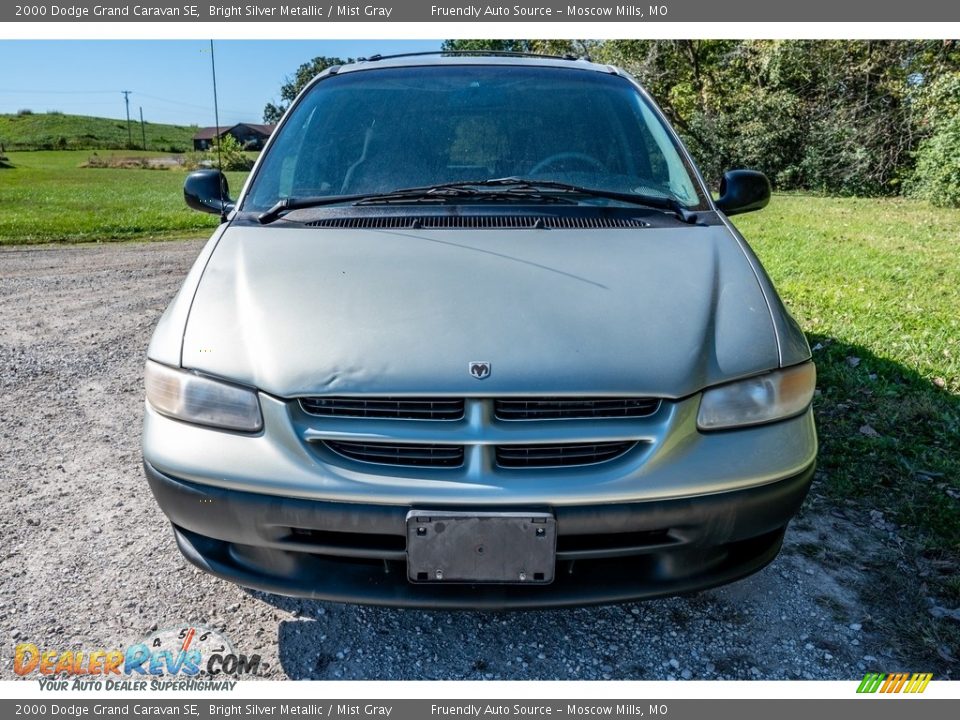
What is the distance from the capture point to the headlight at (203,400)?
6.93 ft

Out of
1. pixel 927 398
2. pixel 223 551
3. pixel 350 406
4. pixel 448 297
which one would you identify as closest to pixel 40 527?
pixel 223 551

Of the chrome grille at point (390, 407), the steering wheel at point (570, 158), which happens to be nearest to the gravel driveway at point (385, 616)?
the chrome grille at point (390, 407)

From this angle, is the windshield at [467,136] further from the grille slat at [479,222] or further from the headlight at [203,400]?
the headlight at [203,400]

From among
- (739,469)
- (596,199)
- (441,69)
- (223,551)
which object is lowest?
(223,551)

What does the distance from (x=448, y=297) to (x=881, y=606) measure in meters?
1.79

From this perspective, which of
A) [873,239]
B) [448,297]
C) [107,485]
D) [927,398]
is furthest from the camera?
[873,239]

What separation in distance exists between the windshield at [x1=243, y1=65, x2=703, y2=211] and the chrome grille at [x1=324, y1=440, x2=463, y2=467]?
1273 mm

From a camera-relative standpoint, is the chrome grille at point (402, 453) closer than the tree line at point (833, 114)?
Yes

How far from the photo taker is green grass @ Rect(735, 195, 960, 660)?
9.26 ft

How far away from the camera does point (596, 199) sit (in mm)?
2963

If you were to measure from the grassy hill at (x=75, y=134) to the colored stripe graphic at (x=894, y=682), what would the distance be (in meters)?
85.8

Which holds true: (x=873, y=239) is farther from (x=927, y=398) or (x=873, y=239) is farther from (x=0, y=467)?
(x=0, y=467)

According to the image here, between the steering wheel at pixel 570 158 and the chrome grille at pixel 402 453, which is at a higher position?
the steering wheel at pixel 570 158

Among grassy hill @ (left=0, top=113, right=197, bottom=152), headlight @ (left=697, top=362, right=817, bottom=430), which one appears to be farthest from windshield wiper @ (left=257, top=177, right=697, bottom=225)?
grassy hill @ (left=0, top=113, right=197, bottom=152)
